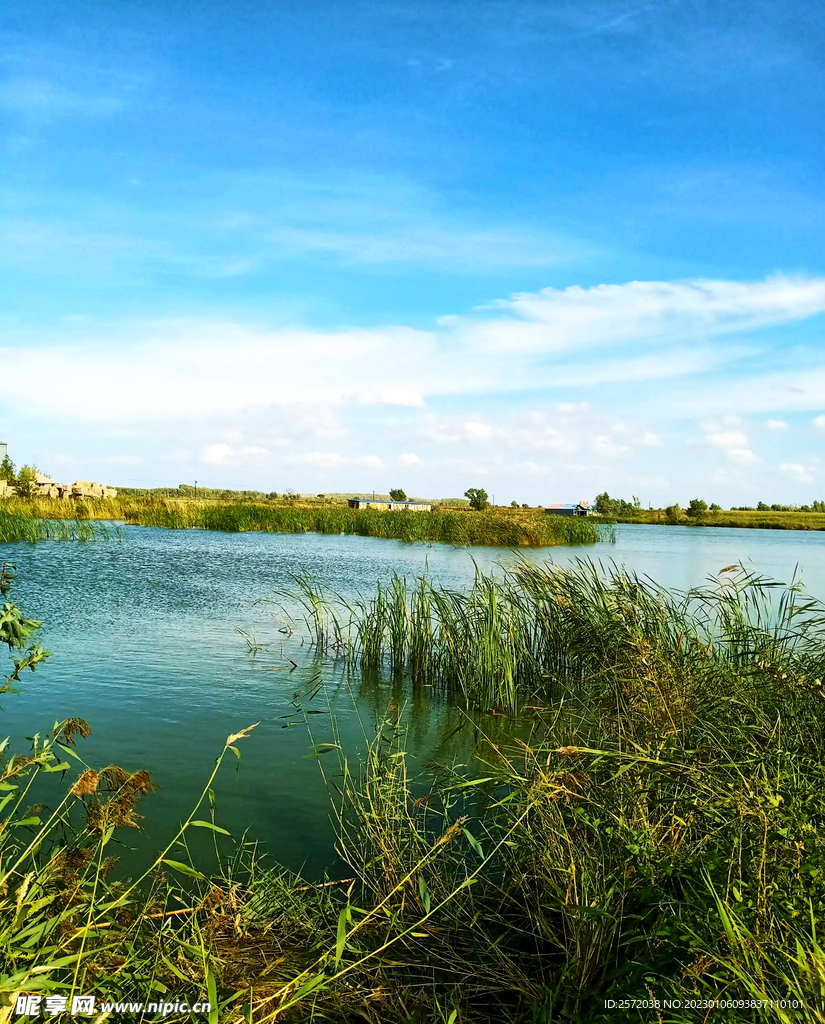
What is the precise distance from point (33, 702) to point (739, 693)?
640cm

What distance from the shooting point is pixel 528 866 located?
11.6 ft

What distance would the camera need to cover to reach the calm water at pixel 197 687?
529 cm

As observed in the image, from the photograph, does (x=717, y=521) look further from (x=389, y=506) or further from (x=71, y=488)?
(x=71, y=488)

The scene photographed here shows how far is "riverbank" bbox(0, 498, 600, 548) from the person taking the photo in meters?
29.8

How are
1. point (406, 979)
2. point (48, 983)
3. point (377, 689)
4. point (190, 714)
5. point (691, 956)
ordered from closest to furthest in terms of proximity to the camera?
point (48, 983)
point (691, 956)
point (406, 979)
point (190, 714)
point (377, 689)

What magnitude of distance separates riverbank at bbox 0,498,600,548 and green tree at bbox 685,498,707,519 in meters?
36.2

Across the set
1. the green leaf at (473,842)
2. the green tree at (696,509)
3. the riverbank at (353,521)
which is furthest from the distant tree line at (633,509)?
the green leaf at (473,842)

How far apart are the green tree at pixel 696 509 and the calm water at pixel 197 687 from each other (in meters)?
49.7

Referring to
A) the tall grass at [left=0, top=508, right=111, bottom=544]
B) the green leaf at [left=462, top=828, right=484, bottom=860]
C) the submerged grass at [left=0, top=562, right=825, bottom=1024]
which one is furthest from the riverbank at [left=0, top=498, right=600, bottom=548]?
the green leaf at [left=462, top=828, right=484, bottom=860]

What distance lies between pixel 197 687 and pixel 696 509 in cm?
6457

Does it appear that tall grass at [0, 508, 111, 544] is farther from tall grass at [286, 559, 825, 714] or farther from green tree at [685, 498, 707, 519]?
green tree at [685, 498, 707, 519]

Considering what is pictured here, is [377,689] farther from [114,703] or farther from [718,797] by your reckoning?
[718,797]

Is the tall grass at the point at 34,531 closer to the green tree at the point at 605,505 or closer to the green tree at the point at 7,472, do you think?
the green tree at the point at 7,472

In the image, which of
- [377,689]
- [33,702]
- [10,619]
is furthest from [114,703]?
[10,619]
